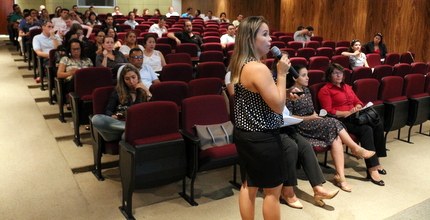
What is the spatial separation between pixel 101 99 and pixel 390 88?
330cm

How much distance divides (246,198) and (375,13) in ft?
29.6

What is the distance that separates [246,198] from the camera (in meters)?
2.53

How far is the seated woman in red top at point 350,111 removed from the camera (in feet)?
13.1

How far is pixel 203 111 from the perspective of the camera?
372cm

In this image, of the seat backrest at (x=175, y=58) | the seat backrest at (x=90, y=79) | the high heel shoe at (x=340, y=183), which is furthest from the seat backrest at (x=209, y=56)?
the high heel shoe at (x=340, y=183)

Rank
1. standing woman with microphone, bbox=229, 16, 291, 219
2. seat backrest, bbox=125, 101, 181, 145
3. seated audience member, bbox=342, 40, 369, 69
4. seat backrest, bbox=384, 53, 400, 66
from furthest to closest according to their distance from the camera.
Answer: seat backrest, bbox=384, 53, 400, 66 < seated audience member, bbox=342, 40, 369, 69 < seat backrest, bbox=125, 101, 181, 145 < standing woman with microphone, bbox=229, 16, 291, 219

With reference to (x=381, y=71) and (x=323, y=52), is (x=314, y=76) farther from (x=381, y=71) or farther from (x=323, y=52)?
(x=323, y=52)

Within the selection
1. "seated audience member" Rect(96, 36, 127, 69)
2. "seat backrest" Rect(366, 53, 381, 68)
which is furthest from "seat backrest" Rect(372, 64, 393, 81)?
"seated audience member" Rect(96, 36, 127, 69)

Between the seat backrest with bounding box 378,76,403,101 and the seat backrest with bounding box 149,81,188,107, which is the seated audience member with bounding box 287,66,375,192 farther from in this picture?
the seat backrest with bounding box 378,76,403,101

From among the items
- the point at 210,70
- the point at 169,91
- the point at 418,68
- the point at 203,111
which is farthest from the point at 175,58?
the point at 418,68

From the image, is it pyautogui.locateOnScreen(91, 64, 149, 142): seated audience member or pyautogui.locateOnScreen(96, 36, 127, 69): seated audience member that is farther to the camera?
pyautogui.locateOnScreen(96, 36, 127, 69): seated audience member

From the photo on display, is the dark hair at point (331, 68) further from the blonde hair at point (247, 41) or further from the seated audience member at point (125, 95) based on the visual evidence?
the blonde hair at point (247, 41)

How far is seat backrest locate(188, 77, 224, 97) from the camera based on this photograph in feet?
14.8

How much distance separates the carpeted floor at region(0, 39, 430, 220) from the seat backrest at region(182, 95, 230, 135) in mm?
571
